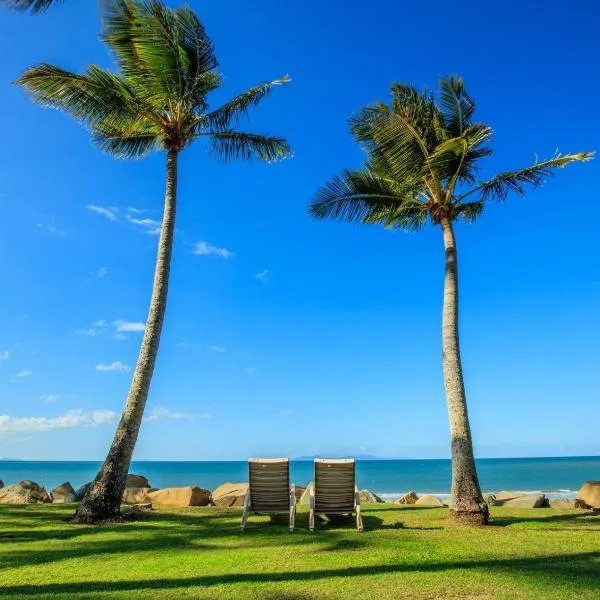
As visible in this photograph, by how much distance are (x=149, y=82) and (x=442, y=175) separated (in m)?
6.70

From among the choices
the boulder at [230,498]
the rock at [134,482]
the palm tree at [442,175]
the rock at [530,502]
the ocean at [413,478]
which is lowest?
the ocean at [413,478]

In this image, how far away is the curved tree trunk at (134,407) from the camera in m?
10.1

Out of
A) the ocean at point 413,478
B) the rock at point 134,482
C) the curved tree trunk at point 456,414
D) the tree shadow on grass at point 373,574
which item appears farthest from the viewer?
the ocean at point 413,478

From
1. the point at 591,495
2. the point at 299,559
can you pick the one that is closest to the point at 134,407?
the point at 299,559

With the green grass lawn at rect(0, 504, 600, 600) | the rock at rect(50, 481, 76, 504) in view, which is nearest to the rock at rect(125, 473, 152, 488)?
the rock at rect(50, 481, 76, 504)

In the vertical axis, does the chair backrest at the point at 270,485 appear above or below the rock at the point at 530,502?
above

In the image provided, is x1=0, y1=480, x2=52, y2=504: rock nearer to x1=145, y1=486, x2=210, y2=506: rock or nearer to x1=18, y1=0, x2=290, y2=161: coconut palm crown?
x1=145, y1=486, x2=210, y2=506: rock

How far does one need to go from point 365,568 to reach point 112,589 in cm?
261

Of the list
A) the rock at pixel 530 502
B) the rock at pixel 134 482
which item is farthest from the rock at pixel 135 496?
the rock at pixel 530 502

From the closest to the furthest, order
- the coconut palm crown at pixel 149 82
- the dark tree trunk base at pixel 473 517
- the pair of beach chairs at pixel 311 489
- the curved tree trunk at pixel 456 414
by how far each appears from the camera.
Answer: the pair of beach chairs at pixel 311 489, the dark tree trunk base at pixel 473 517, the curved tree trunk at pixel 456 414, the coconut palm crown at pixel 149 82

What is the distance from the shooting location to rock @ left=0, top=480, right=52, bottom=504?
1456cm

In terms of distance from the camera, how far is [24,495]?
14.8m

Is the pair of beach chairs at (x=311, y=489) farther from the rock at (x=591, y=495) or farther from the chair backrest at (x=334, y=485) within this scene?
the rock at (x=591, y=495)

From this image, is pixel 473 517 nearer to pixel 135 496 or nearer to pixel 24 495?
pixel 135 496
